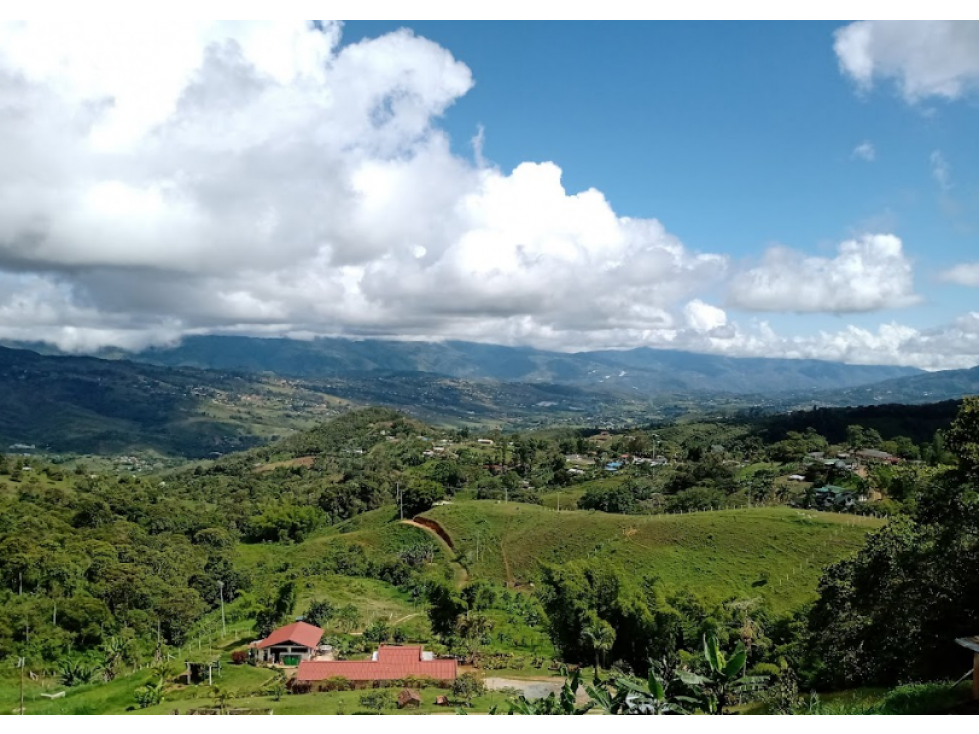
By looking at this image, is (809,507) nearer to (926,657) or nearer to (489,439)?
(926,657)

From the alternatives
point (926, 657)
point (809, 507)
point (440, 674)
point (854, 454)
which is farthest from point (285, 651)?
point (854, 454)

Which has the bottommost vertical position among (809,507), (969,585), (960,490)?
(809,507)

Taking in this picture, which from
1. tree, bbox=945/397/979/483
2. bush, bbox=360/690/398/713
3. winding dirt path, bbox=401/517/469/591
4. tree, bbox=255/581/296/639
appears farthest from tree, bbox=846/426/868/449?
tree, bbox=945/397/979/483

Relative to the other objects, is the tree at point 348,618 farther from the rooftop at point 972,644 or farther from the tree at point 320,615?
the rooftop at point 972,644

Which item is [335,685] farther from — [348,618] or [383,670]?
[348,618]

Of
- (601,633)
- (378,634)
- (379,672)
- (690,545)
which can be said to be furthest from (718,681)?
(690,545)
